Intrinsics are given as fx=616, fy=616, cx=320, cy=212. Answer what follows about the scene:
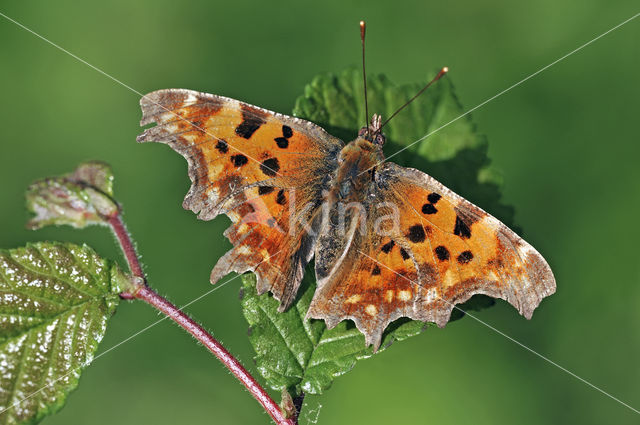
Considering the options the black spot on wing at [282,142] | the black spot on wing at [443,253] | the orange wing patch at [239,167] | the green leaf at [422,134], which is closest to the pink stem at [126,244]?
the orange wing patch at [239,167]

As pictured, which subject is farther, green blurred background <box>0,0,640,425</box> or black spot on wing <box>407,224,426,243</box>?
green blurred background <box>0,0,640,425</box>

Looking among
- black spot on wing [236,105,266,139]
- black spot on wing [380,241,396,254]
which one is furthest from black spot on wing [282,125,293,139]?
black spot on wing [380,241,396,254]

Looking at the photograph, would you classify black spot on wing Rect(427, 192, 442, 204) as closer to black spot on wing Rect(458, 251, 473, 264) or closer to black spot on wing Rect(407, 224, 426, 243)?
black spot on wing Rect(407, 224, 426, 243)

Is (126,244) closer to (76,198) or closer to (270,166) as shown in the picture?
(76,198)

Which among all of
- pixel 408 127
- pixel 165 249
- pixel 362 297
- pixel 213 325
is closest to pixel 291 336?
Result: pixel 362 297

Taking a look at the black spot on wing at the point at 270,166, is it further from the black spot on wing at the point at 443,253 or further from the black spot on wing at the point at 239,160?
the black spot on wing at the point at 443,253

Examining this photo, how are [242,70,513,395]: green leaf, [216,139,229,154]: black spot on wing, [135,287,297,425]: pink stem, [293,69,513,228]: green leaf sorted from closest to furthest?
[135,287,297,425]: pink stem
[242,70,513,395]: green leaf
[216,139,229,154]: black spot on wing
[293,69,513,228]: green leaf

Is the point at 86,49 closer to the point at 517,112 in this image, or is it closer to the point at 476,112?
the point at 476,112
